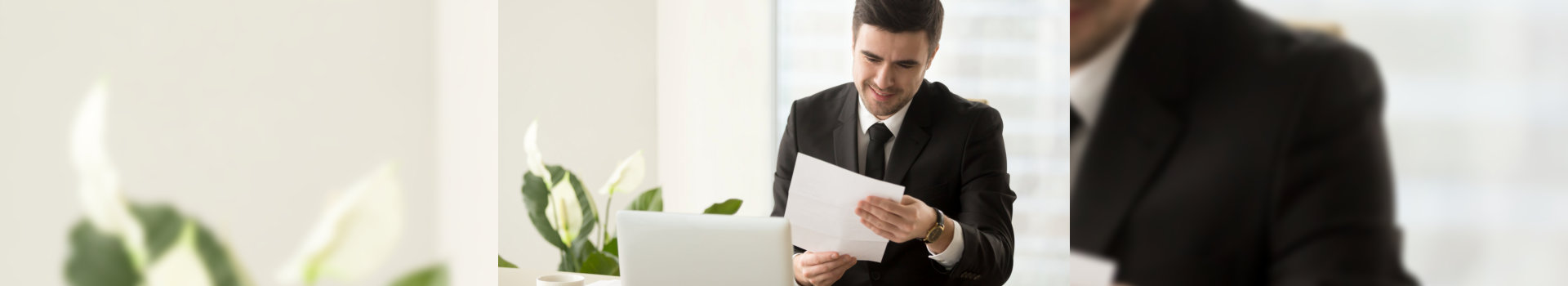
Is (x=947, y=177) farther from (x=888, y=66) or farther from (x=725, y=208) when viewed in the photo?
(x=725, y=208)

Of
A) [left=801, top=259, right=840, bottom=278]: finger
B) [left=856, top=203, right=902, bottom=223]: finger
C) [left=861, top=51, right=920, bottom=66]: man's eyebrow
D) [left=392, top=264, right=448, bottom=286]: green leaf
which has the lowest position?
[left=801, top=259, right=840, bottom=278]: finger

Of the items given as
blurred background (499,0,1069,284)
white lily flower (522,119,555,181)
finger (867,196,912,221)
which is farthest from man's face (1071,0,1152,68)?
blurred background (499,0,1069,284)

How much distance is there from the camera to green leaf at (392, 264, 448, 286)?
1.65ft

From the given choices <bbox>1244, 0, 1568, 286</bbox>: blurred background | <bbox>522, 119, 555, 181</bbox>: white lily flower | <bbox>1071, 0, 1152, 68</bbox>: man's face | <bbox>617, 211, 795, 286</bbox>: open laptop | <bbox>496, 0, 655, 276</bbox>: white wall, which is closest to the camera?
<bbox>1244, 0, 1568, 286</bbox>: blurred background

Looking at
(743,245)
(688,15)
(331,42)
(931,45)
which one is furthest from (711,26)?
(331,42)

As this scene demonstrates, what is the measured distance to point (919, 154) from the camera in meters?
2.10

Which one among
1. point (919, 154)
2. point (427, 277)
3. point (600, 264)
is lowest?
point (600, 264)

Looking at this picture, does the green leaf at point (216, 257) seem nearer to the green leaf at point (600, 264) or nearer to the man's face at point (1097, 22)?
the man's face at point (1097, 22)

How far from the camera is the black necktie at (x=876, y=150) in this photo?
83.8 inches

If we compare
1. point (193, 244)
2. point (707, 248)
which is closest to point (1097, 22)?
point (193, 244)

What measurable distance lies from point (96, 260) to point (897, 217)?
1.49 m

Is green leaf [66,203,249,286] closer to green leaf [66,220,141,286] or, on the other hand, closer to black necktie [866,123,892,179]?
green leaf [66,220,141,286]

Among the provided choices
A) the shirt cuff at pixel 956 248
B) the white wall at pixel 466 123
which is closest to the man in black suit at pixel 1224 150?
the white wall at pixel 466 123

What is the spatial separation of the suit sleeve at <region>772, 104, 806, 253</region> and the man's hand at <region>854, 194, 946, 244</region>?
0.33 m
